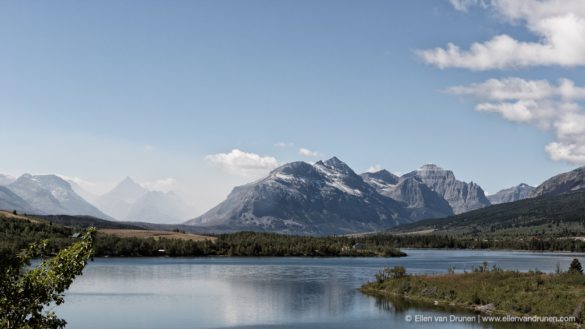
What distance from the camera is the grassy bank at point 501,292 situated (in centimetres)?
8338

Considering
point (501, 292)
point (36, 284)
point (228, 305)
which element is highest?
point (36, 284)

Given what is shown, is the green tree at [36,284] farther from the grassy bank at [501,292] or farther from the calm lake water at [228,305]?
the grassy bank at [501,292]

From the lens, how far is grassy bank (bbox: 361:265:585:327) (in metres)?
83.4

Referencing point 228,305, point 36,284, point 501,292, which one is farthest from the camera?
point 228,305

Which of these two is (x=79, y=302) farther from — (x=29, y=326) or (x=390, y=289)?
(x=29, y=326)

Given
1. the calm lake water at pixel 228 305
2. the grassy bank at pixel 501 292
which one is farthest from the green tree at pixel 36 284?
the grassy bank at pixel 501 292

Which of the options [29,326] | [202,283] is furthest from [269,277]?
[29,326]

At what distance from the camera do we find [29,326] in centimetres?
2866

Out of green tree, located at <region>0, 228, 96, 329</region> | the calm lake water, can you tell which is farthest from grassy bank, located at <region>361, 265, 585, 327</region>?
green tree, located at <region>0, 228, 96, 329</region>

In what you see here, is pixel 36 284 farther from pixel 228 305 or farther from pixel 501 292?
pixel 501 292

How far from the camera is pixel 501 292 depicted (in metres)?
95.6

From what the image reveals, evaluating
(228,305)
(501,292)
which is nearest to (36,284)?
(228,305)

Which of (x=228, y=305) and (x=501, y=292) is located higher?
(x=501, y=292)

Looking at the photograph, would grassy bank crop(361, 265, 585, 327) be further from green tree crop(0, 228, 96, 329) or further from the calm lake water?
green tree crop(0, 228, 96, 329)
